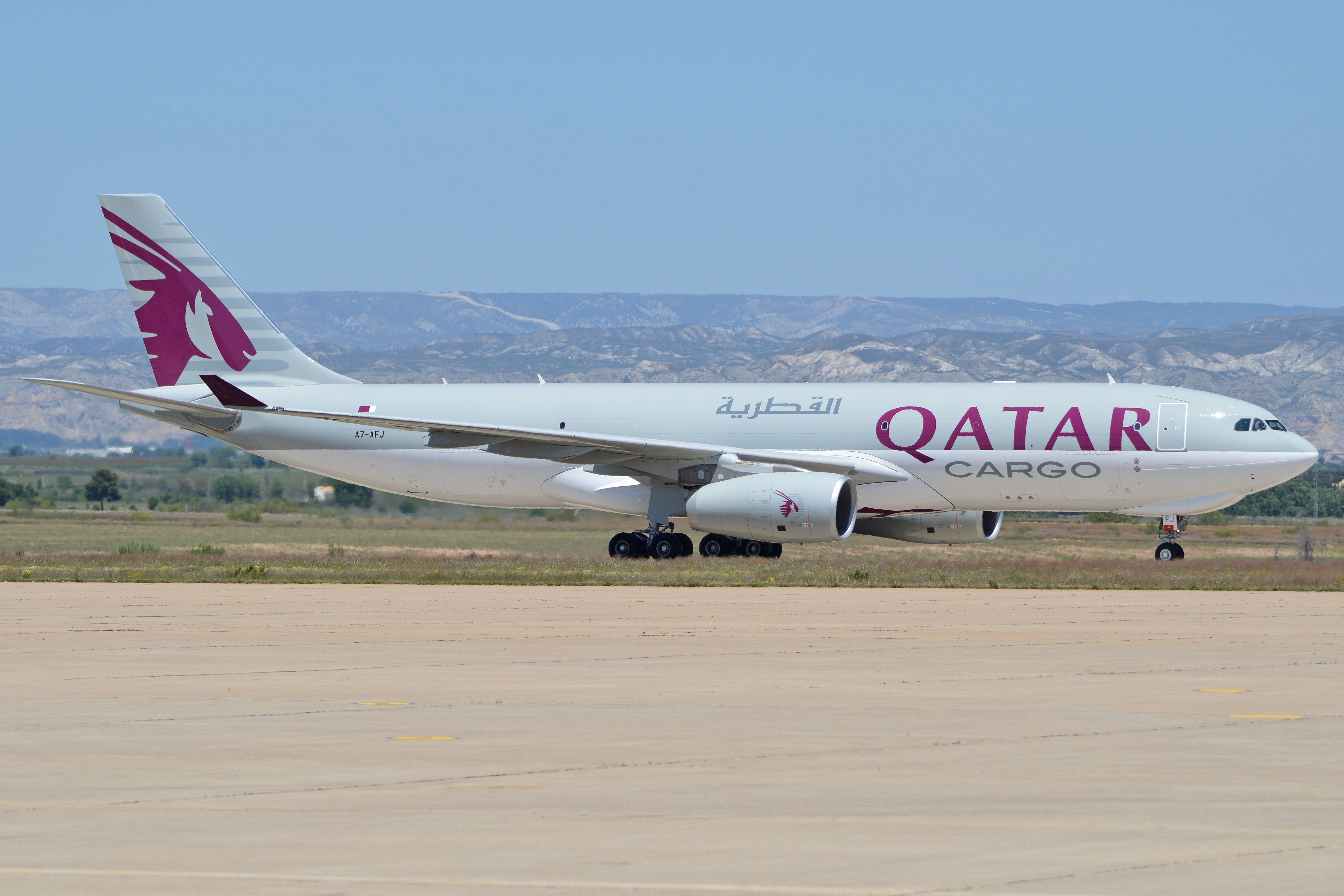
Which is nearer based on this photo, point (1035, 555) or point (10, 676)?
point (10, 676)

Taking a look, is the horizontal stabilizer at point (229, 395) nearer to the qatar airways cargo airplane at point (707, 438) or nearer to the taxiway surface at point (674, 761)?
the qatar airways cargo airplane at point (707, 438)

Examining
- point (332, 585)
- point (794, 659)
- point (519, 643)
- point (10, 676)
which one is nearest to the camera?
point (10, 676)

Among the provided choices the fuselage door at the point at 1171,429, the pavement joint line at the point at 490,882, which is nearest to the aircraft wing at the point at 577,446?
the fuselage door at the point at 1171,429

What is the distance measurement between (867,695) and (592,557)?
2031 cm

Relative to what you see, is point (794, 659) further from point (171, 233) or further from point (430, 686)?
point (171, 233)

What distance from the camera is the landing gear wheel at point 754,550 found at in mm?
31531

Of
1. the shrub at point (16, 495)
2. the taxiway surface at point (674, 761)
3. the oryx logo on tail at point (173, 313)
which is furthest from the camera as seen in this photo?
the shrub at point (16, 495)

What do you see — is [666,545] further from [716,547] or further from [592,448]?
[592,448]

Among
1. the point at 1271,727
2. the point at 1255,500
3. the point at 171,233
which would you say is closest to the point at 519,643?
the point at 1271,727

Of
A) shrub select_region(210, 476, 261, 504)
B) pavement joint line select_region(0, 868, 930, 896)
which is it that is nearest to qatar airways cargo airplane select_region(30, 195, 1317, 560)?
pavement joint line select_region(0, 868, 930, 896)

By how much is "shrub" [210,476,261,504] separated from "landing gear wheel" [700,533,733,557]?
41411 mm

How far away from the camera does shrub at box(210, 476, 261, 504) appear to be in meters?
69.5

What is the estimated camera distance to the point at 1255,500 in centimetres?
8025

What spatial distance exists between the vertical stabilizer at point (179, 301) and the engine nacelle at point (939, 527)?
11.5 meters
